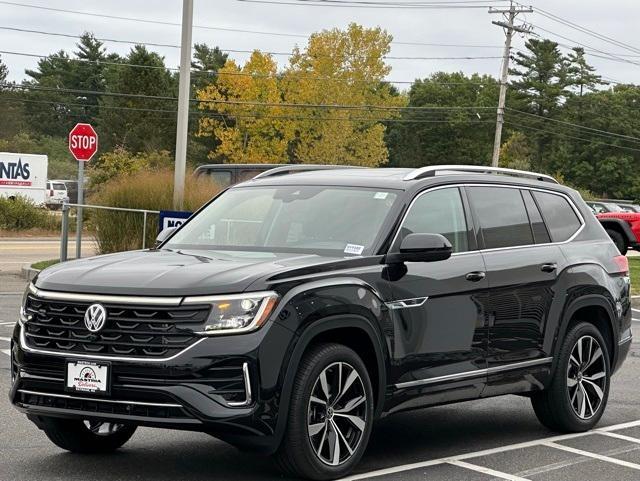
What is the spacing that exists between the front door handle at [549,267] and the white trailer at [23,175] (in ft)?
124

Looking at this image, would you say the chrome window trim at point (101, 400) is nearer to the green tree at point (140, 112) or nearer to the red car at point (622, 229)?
the red car at point (622, 229)

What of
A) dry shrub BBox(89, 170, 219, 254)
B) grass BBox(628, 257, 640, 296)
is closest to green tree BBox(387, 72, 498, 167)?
grass BBox(628, 257, 640, 296)

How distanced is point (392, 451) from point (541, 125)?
107 m

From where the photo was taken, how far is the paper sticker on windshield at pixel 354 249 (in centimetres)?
724

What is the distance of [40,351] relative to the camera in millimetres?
Answer: 6625

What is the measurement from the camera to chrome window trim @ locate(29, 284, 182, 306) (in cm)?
632

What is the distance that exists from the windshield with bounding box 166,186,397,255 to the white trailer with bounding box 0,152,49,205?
3770cm

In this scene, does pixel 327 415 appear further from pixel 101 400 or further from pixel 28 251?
pixel 28 251

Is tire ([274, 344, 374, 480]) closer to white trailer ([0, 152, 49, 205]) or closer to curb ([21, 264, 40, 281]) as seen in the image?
curb ([21, 264, 40, 281])

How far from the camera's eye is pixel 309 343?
21.8 feet

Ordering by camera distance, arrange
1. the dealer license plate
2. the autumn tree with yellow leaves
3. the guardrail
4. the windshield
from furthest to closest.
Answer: the autumn tree with yellow leaves
the guardrail
the windshield
the dealer license plate

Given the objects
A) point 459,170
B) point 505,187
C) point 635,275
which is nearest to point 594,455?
point 505,187

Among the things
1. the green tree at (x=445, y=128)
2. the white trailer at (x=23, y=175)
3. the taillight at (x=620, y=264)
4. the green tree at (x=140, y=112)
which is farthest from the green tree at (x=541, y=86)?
the taillight at (x=620, y=264)

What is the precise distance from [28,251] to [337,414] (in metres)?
24.5
